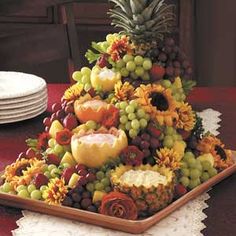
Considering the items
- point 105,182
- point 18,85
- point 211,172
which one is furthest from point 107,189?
point 18,85

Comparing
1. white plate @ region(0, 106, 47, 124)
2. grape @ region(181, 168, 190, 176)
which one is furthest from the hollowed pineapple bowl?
white plate @ region(0, 106, 47, 124)

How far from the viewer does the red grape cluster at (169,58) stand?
124 cm

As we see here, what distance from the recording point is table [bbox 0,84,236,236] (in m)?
1.09

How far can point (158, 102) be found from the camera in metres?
1.21

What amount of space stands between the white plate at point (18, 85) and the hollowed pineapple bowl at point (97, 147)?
54 cm

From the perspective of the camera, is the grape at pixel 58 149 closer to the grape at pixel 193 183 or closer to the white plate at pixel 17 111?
the grape at pixel 193 183

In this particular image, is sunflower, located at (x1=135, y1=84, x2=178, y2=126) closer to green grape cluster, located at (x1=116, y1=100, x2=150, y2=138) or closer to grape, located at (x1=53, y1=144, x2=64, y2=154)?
green grape cluster, located at (x1=116, y1=100, x2=150, y2=138)

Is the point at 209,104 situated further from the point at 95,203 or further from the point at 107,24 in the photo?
the point at 107,24

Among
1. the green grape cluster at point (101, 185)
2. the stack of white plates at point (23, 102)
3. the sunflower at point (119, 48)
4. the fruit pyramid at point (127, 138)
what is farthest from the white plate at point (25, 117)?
the green grape cluster at point (101, 185)

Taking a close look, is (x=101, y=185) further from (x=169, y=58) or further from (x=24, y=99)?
(x=24, y=99)

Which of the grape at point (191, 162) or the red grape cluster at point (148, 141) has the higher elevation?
the red grape cluster at point (148, 141)

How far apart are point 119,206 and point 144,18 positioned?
0.36 meters

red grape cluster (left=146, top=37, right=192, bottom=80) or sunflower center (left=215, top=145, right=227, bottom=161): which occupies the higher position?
red grape cluster (left=146, top=37, right=192, bottom=80)

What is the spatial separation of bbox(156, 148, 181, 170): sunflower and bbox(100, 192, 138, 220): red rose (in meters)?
0.11
